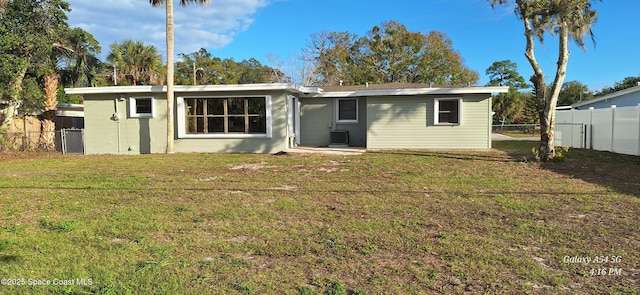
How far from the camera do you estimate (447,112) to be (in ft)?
47.6

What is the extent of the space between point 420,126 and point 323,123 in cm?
376

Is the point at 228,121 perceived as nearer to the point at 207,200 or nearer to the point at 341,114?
the point at 341,114

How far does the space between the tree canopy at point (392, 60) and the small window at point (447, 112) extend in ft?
71.1

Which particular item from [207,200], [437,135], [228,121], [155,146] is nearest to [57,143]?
[155,146]

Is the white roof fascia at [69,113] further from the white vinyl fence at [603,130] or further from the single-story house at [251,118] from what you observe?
the white vinyl fence at [603,130]

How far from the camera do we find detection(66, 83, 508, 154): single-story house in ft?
46.5

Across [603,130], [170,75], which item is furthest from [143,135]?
[603,130]

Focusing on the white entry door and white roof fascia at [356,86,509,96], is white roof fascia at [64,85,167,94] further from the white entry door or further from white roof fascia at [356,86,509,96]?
white roof fascia at [356,86,509,96]

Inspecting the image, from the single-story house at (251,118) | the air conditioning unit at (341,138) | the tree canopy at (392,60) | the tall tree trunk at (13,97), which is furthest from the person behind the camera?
the tree canopy at (392,60)

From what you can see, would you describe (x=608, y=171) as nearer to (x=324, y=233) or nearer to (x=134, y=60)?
(x=324, y=233)

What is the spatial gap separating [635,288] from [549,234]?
1381mm

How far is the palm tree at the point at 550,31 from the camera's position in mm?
10031

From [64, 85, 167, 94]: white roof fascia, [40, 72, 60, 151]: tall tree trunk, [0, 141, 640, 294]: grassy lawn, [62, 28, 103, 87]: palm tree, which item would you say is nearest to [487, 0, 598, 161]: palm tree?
[0, 141, 640, 294]: grassy lawn

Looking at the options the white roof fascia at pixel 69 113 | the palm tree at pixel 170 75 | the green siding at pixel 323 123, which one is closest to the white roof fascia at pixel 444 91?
the green siding at pixel 323 123
